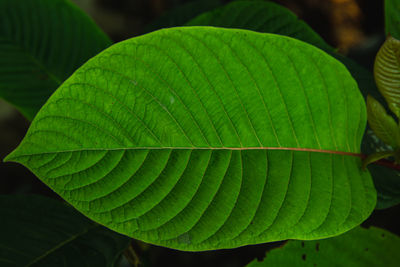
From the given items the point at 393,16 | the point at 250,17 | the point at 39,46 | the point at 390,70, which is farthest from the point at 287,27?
the point at 39,46

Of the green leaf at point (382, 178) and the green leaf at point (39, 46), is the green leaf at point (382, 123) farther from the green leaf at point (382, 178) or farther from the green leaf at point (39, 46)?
the green leaf at point (39, 46)

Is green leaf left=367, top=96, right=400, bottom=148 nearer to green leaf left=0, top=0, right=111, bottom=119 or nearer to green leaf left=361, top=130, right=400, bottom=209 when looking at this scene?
green leaf left=361, top=130, right=400, bottom=209

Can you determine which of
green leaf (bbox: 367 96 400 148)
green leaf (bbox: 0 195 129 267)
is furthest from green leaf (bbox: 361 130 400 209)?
green leaf (bbox: 0 195 129 267)

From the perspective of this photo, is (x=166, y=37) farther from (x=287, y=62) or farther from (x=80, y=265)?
(x=80, y=265)

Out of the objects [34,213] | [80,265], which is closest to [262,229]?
[80,265]

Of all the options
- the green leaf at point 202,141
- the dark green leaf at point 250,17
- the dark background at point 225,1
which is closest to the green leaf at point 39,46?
the dark green leaf at point 250,17

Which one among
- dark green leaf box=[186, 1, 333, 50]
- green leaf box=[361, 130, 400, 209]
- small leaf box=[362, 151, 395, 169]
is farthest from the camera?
dark green leaf box=[186, 1, 333, 50]
